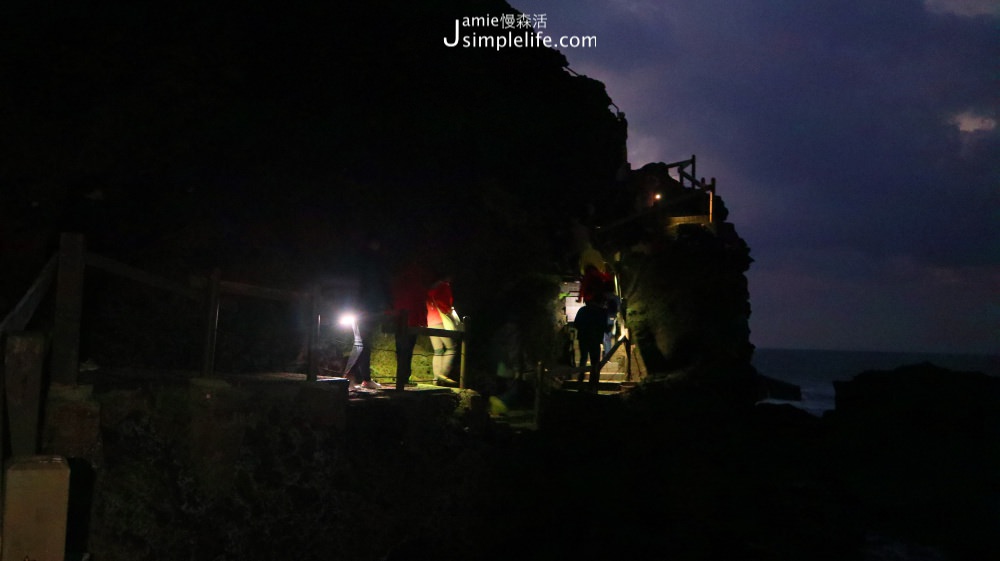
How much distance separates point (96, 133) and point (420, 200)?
6.34m

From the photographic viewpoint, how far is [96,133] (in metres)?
8.88

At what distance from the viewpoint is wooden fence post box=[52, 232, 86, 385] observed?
5.94 m

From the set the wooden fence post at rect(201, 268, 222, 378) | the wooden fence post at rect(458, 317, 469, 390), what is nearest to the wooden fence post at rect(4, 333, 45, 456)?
the wooden fence post at rect(201, 268, 222, 378)

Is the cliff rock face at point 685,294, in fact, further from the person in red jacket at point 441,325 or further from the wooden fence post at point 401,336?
the wooden fence post at point 401,336

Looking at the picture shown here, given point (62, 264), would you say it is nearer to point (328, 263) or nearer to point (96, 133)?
point (96, 133)

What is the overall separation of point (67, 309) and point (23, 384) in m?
1.49

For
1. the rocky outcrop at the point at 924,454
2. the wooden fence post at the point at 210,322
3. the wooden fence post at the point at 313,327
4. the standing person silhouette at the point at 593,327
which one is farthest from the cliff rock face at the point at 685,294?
the wooden fence post at the point at 210,322

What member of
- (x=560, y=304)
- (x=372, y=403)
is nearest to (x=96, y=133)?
(x=372, y=403)

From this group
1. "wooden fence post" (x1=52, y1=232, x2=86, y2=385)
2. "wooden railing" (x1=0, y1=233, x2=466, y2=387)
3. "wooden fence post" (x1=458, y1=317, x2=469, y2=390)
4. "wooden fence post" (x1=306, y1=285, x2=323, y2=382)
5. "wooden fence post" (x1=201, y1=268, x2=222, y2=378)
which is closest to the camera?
"wooden railing" (x1=0, y1=233, x2=466, y2=387)

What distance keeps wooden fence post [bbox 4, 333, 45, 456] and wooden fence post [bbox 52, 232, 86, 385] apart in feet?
3.97

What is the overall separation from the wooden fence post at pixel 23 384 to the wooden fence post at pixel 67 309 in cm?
121

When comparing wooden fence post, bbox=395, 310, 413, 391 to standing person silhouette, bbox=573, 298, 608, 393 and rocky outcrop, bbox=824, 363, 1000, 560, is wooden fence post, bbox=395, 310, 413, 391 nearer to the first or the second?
standing person silhouette, bbox=573, 298, 608, 393

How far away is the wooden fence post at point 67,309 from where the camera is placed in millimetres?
5938

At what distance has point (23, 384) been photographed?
4.67m
